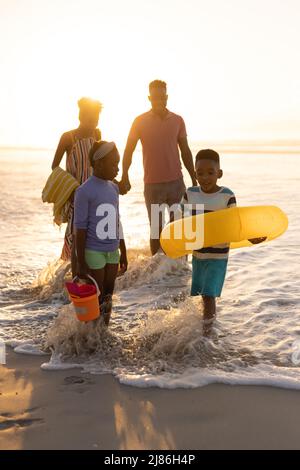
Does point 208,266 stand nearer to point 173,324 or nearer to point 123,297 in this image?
point 173,324

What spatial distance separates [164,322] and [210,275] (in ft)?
1.81

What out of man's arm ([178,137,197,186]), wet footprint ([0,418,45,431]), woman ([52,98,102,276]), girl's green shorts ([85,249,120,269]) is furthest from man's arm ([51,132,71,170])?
wet footprint ([0,418,45,431])

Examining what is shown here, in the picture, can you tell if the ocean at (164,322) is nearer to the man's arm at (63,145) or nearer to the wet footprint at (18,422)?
the wet footprint at (18,422)

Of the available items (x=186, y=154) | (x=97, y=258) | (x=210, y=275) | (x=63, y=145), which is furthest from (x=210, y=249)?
(x=186, y=154)

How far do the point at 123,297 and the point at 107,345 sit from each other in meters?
1.55

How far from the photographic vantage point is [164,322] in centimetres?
448

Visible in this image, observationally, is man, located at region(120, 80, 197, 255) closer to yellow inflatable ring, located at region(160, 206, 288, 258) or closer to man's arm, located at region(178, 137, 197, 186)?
man's arm, located at region(178, 137, 197, 186)

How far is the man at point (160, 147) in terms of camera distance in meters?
6.35

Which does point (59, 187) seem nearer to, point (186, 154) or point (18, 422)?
point (186, 154)

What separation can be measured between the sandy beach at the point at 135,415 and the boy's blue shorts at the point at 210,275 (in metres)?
0.87

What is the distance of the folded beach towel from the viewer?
527 centimetres

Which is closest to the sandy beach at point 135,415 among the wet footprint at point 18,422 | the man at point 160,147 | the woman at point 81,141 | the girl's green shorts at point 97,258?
the wet footprint at point 18,422
